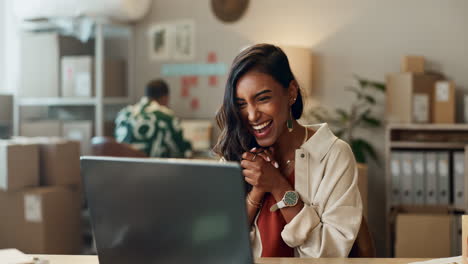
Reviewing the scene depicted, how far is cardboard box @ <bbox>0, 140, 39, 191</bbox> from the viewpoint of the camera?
3453 mm

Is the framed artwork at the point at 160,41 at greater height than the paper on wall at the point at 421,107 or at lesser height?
greater

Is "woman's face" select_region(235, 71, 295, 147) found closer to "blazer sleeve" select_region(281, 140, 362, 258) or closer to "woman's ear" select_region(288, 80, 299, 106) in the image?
"woman's ear" select_region(288, 80, 299, 106)

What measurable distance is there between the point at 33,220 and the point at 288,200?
2558mm

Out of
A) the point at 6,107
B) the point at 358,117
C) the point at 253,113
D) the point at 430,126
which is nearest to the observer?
the point at 253,113

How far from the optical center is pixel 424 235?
3611 mm

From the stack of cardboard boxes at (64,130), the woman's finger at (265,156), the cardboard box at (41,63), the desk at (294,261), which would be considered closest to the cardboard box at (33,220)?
the stack of cardboard boxes at (64,130)

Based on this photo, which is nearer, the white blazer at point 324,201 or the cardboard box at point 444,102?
the white blazer at point 324,201

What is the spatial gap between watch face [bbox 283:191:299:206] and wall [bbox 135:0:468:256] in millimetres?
2839

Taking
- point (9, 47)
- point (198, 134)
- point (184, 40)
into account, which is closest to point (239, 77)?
point (198, 134)

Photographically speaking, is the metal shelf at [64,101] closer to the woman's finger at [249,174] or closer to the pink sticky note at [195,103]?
the pink sticky note at [195,103]

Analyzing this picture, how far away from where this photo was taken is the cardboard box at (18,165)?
345 centimetres

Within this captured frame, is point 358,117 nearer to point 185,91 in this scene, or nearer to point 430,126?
point 430,126

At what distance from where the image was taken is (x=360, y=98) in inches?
162

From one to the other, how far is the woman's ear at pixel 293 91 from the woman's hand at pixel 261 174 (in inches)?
7.3
